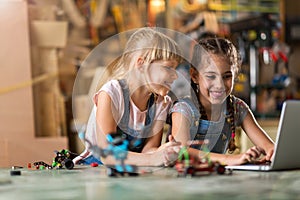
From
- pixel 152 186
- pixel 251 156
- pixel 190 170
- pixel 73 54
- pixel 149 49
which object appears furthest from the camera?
pixel 73 54

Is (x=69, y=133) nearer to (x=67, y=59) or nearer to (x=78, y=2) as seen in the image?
(x=67, y=59)

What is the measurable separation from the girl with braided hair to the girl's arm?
12 cm

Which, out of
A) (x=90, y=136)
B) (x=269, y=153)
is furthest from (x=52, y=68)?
(x=269, y=153)

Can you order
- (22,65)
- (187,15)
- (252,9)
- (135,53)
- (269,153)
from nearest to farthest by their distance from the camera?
1. (269,153)
2. (135,53)
3. (22,65)
4. (187,15)
5. (252,9)

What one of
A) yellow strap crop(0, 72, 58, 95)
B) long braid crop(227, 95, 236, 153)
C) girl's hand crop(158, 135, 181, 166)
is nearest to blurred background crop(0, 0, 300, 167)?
yellow strap crop(0, 72, 58, 95)

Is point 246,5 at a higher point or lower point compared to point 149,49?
higher

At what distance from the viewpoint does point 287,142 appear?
1.15 metres

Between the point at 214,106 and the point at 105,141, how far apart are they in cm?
44

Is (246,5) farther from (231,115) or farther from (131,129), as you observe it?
(131,129)

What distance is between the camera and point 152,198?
799mm

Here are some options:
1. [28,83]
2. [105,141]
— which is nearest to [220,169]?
[105,141]

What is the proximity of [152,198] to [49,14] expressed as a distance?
97.7 inches

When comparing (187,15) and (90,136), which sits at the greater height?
(187,15)

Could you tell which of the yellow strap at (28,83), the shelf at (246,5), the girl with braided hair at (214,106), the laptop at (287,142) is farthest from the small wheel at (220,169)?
the shelf at (246,5)
